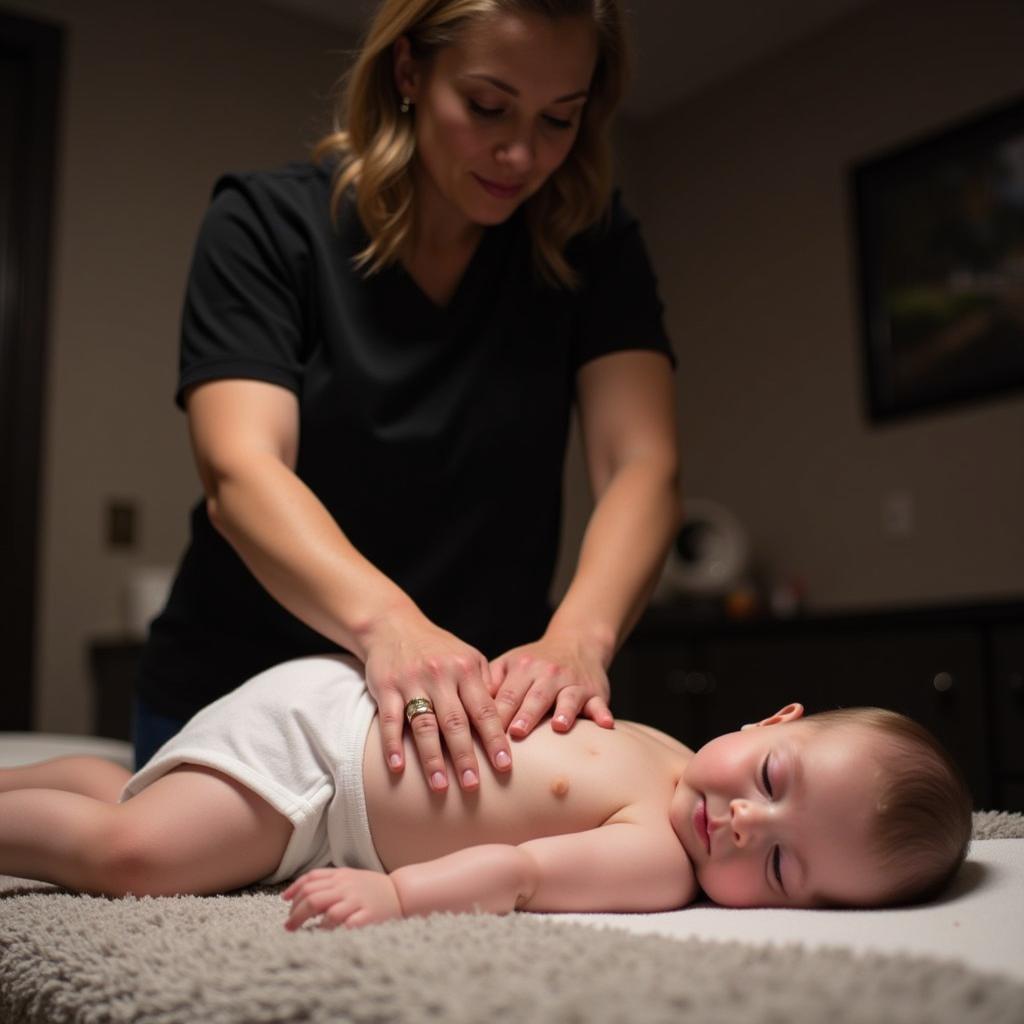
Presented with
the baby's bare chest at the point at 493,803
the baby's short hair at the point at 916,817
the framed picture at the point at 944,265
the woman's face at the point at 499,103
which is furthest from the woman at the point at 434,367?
the framed picture at the point at 944,265

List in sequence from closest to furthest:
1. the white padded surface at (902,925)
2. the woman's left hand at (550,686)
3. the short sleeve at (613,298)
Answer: the white padded surface at (902,925) < the woman's left hand at (550,686) < the short sleeve at (613,298)

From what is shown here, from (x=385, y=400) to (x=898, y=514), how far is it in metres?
2.56

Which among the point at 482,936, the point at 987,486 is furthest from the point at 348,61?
the point at 482,936

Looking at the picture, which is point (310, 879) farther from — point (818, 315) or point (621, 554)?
point (818, 315)

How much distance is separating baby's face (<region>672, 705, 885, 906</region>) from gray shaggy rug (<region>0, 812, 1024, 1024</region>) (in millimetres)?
243

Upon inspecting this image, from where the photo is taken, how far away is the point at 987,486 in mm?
3318

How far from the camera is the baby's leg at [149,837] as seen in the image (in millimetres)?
983

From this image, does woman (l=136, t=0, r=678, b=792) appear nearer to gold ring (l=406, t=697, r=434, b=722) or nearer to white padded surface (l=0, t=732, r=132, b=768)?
gold ring (l=406, t=697, r=434, b=722)

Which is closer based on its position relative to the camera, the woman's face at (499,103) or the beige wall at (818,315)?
the woman's face at (499,103)

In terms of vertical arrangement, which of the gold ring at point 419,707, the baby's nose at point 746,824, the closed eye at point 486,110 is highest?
the closed eye at point 486,110

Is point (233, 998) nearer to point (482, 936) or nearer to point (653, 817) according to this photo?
point (482, 936)

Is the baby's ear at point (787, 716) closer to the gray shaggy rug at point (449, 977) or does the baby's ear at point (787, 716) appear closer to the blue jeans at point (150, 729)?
the gray shaggy rug at point (449, 977)

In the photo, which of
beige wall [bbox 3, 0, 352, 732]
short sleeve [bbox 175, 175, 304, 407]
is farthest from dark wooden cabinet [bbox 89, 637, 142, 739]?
short sleeve [bbox 175, 175, 304, 407]

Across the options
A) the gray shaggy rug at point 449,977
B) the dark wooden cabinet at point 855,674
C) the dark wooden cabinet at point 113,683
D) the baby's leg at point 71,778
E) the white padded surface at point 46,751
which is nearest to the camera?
the gray shaggy rug at point 449,977
